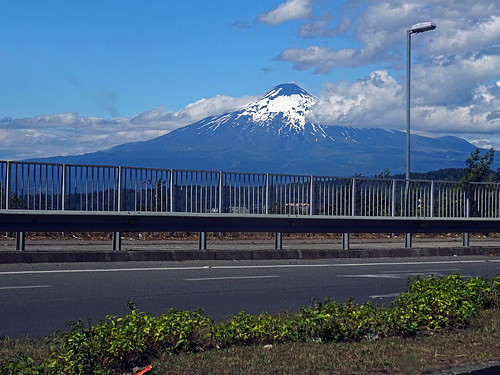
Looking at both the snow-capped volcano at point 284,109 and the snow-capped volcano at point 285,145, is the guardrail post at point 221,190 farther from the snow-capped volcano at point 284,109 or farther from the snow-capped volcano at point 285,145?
the snow-capped volcano at point 284,109

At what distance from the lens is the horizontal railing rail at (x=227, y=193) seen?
15.4 m

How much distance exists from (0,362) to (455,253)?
16.5 m

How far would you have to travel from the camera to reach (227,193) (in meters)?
17.8

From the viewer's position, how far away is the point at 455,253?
2064 centimetres

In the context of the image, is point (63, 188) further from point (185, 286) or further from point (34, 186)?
point (185, 286)

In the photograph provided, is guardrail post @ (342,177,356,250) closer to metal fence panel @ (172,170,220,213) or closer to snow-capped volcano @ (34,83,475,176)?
metal fence panel @ (172,170,220,213)

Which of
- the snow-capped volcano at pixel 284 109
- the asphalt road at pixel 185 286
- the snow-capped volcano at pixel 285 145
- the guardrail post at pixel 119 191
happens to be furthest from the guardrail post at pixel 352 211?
the snow-capped volcano at pixel 284 109

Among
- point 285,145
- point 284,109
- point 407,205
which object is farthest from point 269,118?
point 407,205

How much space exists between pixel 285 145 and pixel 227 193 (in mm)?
143015

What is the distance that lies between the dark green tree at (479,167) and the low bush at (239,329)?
75.8ft

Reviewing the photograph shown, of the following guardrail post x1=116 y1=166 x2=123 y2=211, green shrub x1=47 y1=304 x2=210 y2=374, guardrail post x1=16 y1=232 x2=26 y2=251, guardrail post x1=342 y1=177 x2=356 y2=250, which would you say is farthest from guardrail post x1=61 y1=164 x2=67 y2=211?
green shrub x1=47 y1=304 x2=210 y2=374

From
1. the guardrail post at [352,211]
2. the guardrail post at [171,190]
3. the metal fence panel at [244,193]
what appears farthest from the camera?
the guardrail post at [352,211]

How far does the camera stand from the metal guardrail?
15.3 metres

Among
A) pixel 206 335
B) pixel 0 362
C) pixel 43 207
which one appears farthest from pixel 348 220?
pixel 0 362
